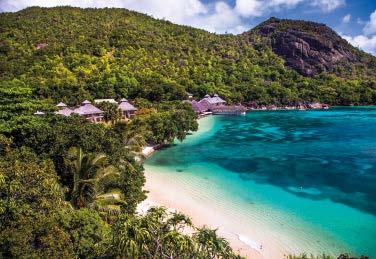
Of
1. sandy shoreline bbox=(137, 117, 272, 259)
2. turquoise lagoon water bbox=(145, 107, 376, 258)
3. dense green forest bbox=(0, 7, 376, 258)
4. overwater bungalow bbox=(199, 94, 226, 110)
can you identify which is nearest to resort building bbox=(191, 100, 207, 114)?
overwater bungalow bbox=(199, 94, 226, 110)

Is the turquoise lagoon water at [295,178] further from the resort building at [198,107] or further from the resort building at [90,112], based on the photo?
the resort building at [198,107]

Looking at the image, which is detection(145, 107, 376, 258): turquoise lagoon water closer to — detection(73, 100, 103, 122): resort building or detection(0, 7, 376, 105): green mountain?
detection(73, 100, 103, 122): resort building

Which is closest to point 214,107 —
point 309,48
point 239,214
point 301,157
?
point 301,157

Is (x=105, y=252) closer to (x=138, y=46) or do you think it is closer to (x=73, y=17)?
(x=138, y=46)

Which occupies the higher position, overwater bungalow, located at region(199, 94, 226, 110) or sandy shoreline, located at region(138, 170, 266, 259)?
overwater bungalow, located at region(199, 94, 226, 110)

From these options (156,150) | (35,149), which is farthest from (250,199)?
(156,150)
